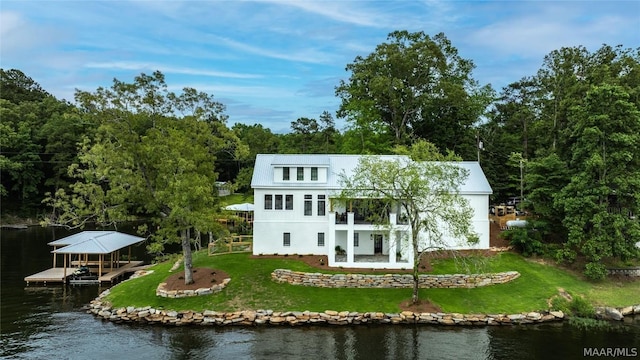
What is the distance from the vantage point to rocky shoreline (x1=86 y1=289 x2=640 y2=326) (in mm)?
25000

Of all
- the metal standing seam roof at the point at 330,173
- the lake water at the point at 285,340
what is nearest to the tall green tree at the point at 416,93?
the metal standing seam roof at the point at 330,173

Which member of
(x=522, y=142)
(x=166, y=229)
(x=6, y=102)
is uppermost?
(x=6, y=102)

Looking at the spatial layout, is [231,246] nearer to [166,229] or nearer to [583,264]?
[166,229]

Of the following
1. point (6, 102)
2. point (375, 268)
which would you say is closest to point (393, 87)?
point (375, 268)

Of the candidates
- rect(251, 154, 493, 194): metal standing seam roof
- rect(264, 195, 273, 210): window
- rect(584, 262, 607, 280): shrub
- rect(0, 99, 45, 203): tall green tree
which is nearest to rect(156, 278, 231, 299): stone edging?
rect(264, 195, 273, 210): window

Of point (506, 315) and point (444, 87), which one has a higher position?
point (444, 87)

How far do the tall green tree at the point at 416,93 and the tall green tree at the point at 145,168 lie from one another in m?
25.9

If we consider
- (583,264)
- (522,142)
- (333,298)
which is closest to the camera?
(333,298)

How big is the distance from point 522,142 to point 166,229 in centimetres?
4970

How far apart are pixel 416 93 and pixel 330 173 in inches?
846

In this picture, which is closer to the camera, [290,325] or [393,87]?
[290,325]

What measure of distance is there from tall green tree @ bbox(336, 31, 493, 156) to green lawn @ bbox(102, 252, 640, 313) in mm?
19432

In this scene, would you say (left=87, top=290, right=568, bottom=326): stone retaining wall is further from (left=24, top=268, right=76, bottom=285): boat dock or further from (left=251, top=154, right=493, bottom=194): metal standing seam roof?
(left=251, top=154, right=493, bottom=194): metal standing seam roof

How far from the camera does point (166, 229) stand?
2752 cm
